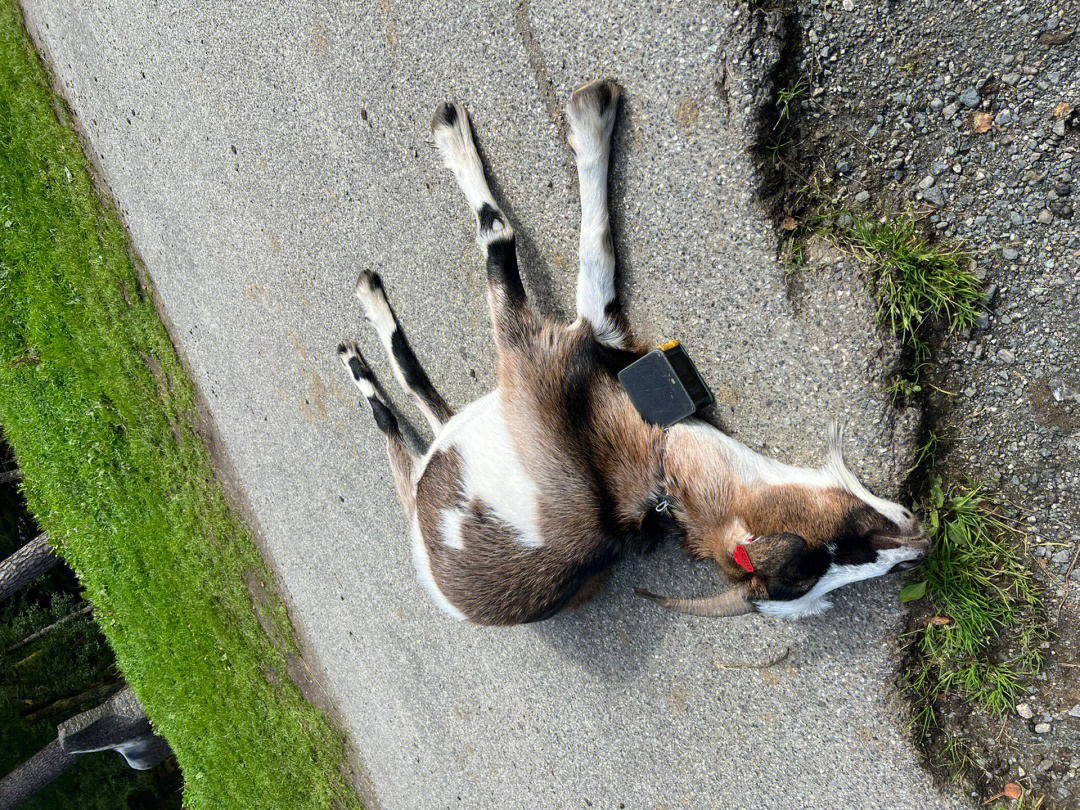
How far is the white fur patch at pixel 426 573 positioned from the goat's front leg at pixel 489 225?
1.00m

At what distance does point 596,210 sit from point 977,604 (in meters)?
2.12

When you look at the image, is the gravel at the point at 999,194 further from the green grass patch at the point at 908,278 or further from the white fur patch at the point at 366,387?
the white fur patch at the point at 366,387

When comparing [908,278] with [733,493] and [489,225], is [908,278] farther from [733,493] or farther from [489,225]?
[489,225]

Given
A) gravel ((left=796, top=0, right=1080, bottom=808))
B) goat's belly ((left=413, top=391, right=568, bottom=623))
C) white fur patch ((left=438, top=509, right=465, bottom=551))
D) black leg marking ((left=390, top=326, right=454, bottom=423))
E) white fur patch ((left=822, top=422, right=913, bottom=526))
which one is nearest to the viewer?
gravel ((left=796, top=0, right=1080, bottom=808))

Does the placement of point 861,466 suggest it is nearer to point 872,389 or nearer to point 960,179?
point 872,389

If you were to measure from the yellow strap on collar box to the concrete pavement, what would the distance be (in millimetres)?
108

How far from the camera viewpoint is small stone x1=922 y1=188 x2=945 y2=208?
2297mm

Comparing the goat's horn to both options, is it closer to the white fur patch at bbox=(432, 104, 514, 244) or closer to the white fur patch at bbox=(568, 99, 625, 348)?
the white fur patch at bbox=(568, 99, 625, 348)

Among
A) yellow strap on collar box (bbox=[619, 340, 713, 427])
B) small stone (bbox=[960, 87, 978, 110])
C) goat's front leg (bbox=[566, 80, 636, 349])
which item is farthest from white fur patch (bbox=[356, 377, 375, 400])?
small stone (bbox=[960, 87, 978, 110])

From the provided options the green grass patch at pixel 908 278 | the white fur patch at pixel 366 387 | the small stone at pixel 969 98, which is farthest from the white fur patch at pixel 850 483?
the white fur patch at pixel 366 387

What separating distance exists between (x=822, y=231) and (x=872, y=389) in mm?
610

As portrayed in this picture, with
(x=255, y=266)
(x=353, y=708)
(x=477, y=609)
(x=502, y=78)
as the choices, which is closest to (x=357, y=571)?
(x=353, y=708)

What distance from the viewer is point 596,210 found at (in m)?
2.83

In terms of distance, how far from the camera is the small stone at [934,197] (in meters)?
2.30
